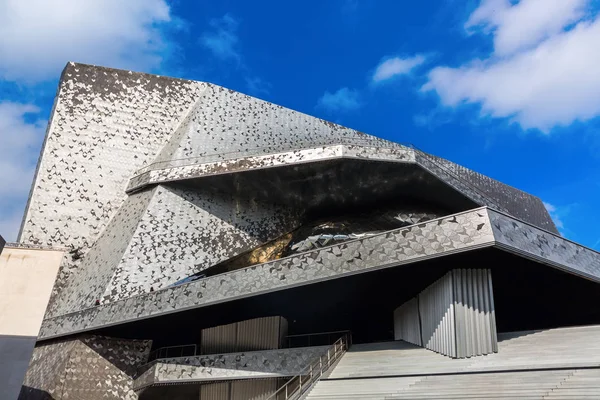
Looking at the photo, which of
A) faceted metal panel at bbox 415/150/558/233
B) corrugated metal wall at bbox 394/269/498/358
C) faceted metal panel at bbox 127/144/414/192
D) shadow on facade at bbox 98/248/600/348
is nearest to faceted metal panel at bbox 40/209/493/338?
shadow on facade at bbox 98/248/600/348

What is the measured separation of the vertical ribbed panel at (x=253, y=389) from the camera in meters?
15.0

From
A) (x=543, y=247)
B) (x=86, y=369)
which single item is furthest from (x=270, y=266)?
(x=543, y=247)

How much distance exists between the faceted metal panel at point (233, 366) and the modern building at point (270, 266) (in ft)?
0.17

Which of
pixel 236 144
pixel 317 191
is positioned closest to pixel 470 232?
pixel 317 191

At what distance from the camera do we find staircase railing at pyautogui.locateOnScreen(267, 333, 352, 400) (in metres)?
13.2

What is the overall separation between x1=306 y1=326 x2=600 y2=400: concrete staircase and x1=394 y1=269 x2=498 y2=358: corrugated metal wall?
266mm

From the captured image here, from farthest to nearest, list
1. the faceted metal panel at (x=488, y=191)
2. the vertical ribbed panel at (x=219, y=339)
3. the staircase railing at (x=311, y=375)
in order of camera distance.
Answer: the faceted metal panel at (x=488, y=191) → the vertical ribbed panel at (x=219, y=339) → the staircase railing at (x=311, y=375)

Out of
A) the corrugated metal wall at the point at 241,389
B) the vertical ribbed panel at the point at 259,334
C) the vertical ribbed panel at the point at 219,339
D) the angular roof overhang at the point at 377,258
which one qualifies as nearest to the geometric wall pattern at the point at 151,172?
the angular roof overhang at the point at 377,258

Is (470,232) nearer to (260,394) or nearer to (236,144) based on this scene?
(260,394)

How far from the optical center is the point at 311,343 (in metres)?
16.3

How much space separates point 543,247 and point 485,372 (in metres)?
3.47

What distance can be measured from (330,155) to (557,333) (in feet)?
27.2

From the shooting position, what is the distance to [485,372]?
1092 centimetres

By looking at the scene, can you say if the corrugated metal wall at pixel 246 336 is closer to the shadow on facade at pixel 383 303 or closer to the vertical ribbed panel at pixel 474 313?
the shadow on facade at pixel 383 303
